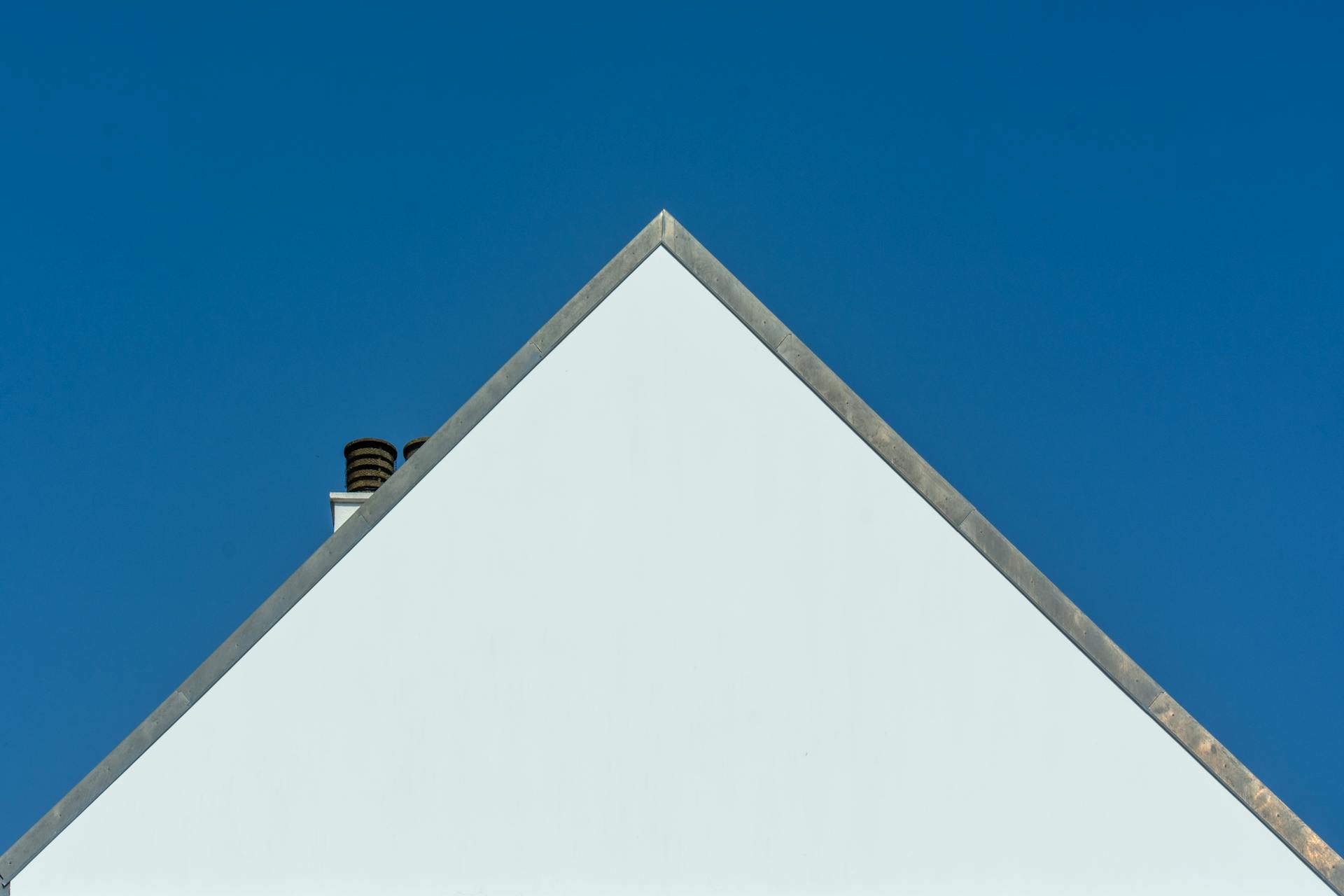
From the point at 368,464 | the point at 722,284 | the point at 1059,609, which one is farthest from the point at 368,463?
the point at 1059,609

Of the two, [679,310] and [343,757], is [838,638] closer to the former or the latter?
[679,310]

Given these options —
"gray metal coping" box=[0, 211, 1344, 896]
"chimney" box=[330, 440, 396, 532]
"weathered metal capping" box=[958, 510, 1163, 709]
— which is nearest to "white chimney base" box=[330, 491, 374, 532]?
"chimney" box=[330, 440, 396, 532]

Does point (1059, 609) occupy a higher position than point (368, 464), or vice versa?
point (368, 464)

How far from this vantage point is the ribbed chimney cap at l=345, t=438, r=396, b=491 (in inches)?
568

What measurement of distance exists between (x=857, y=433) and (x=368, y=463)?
269 inches

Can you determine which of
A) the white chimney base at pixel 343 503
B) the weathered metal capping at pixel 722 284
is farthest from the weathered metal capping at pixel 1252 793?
the white chimney base at pixel 343 503

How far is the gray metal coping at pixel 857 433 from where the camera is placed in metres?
8.43

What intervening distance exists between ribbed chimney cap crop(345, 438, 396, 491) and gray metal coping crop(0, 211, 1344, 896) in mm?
5341

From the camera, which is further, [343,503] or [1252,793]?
[343,503]

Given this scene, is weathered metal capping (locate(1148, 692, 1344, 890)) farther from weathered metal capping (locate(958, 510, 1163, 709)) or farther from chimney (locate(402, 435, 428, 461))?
chimney (locate(402, 435, 428, 461))

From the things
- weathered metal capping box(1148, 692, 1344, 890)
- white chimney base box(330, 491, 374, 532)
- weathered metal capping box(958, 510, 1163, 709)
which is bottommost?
weathered metal capping box(1148, 692, 1344, 890)

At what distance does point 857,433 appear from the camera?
927cm

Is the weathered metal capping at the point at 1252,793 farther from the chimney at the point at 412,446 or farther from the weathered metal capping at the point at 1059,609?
the chimney at the point at 412,446

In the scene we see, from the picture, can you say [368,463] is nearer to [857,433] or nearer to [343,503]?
[343,503]
